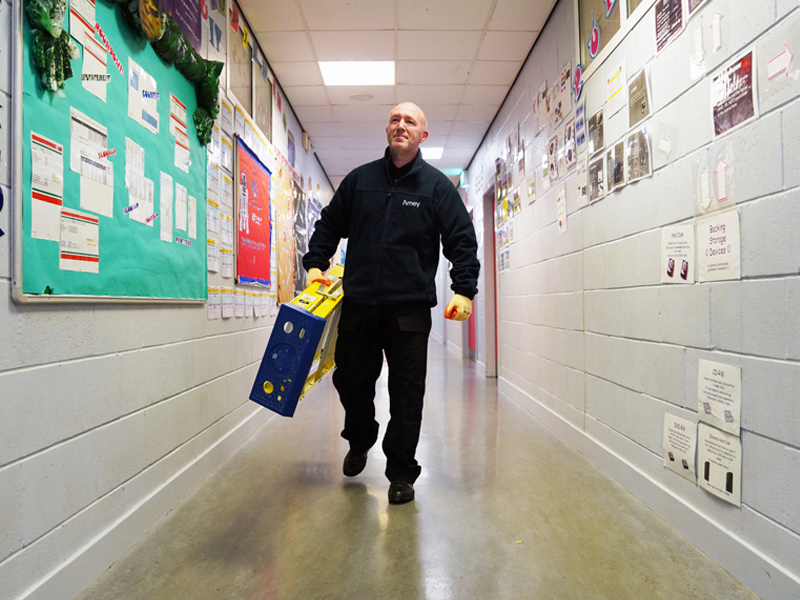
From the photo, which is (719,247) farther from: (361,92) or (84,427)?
(361,92)

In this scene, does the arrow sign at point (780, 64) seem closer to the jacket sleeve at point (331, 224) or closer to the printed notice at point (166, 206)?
the jacket sleeve at point (331, 224)

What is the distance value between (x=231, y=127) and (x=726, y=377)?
249 centimetres

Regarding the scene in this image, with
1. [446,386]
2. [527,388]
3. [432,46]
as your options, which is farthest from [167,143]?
[446,386]

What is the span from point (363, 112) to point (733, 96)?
12.4 ft

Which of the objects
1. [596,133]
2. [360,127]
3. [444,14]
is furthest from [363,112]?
[596,133]

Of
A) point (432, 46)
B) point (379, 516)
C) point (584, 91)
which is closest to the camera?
point (379, 516)

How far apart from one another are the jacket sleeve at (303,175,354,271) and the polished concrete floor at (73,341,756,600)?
36.4 inches

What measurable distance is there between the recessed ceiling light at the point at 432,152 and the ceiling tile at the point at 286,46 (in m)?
2.39

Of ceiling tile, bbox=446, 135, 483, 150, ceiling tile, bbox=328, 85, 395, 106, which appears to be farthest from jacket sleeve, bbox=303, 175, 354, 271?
→ ceiling tile, bbox=446, 135, 483, 150

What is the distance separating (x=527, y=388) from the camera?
3729 millimetres

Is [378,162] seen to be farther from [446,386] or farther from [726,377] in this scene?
[446,386]

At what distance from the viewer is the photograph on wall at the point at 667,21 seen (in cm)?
170

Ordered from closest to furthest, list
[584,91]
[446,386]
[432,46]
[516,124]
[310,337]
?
[310,337], [584,91], [432,46], [516,124], [446,386]

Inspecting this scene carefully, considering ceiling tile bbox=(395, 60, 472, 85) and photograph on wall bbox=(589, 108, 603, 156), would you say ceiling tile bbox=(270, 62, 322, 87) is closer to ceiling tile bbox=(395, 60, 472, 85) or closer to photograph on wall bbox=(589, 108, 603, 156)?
ceiling tile bbox=(395, 60, 472, 85)
